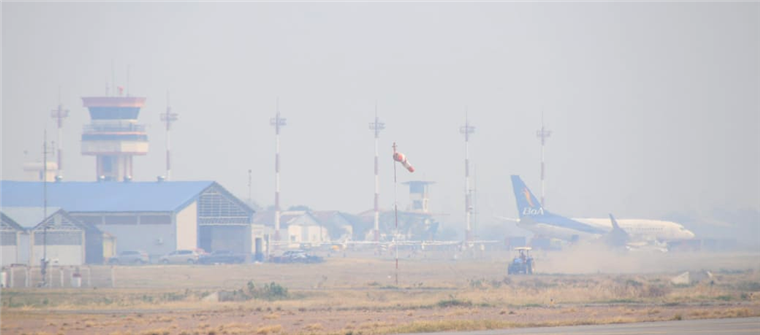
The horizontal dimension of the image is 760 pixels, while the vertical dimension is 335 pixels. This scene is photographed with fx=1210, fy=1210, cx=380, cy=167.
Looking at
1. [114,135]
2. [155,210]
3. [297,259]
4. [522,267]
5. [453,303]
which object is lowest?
[453,303]

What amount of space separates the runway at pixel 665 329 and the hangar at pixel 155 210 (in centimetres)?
7685

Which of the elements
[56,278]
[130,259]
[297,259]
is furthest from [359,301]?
[130,259]

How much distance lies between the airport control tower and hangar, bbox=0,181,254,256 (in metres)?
37.2

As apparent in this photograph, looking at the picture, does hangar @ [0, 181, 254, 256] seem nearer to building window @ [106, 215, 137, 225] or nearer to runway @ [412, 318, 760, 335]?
building window @ [106, 215, 137, 225]

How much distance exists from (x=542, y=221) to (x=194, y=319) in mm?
85150

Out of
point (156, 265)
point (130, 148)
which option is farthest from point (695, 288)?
point (130, 148)

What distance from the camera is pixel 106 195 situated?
120 meters

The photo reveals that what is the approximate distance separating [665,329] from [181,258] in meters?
72.4

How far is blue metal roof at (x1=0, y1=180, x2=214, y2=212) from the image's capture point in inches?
4523

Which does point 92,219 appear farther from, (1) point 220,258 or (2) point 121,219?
(1) point 220,258

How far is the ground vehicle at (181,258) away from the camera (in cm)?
10406

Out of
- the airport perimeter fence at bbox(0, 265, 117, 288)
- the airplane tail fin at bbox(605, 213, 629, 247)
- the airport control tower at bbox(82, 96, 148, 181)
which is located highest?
the airport control tower at bbox(82, 96, 148, 181)

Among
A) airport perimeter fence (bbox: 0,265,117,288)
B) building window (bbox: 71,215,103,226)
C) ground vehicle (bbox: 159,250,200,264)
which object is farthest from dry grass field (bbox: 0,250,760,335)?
building window (bbox: 71,215,103,226)

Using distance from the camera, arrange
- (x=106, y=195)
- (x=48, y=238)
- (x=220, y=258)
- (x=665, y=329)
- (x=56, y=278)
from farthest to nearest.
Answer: (x=106, y=195), (x=220, y=258), (x=48, y=238), (x=56, y=278), (x=665, y=329)
